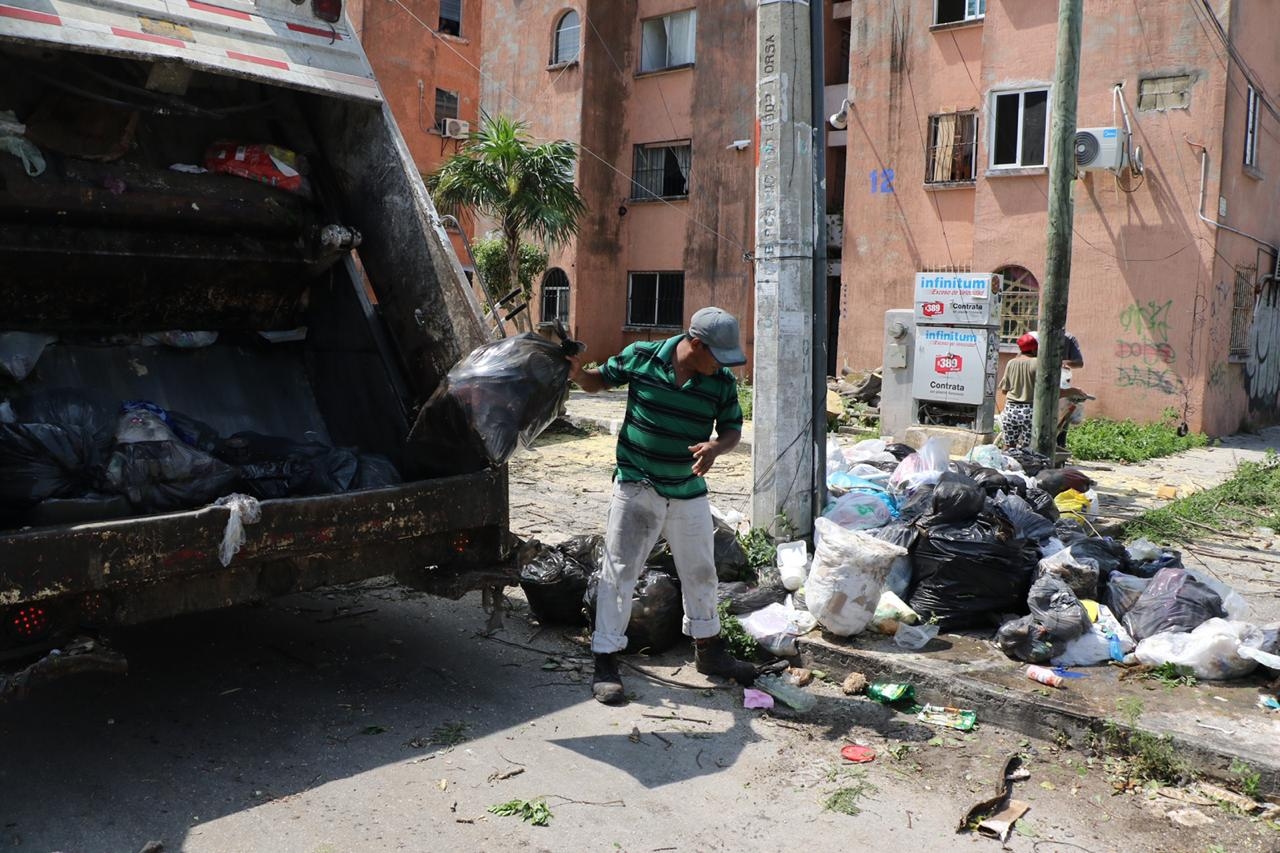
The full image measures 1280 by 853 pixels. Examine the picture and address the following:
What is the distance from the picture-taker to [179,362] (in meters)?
5.02

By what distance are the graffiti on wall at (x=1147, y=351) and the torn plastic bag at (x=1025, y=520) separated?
368 inches

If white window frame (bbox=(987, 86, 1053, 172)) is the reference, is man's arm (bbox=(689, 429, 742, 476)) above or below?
below

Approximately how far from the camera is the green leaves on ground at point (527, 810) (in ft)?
10.2

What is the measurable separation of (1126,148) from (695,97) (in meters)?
8.39

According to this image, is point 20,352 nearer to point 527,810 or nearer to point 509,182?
point 527,810

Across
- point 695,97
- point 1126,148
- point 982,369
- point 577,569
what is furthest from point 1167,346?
point 577,569

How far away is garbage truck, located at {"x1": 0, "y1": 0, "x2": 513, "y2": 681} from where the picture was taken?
339 cm

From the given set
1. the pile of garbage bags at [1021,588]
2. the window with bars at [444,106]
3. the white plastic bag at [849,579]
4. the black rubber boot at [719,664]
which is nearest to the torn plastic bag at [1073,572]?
the pile of garbage bags at [1021,588]

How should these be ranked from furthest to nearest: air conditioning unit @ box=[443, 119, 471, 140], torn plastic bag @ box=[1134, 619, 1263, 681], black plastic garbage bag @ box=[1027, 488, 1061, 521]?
air conditioning unit @ box=[443, 119, 471, 140]
black plastic garbage bag @ box=[1027, 488, 1061, 521]
torn plastic bag @ box=[1134, 619, 1263, 681]

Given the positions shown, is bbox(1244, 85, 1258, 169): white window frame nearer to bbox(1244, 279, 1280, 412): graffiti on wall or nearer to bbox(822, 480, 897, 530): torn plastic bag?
bbox(1244, 279, 1280, 412): graffiti on wall

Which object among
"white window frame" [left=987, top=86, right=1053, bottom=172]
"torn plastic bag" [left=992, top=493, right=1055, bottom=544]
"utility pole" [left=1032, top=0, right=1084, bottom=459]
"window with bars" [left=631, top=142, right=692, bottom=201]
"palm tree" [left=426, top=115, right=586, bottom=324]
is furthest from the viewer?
"window with bars" [left=631, top=142, right=692, bottom=201]

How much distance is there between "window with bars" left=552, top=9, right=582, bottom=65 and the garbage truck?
16286mm

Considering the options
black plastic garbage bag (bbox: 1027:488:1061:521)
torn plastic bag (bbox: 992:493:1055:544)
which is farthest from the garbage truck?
black plastic garbage bag (bbox: 1027:488:1061:521)

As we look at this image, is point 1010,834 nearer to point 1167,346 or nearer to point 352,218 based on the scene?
point 352,218
